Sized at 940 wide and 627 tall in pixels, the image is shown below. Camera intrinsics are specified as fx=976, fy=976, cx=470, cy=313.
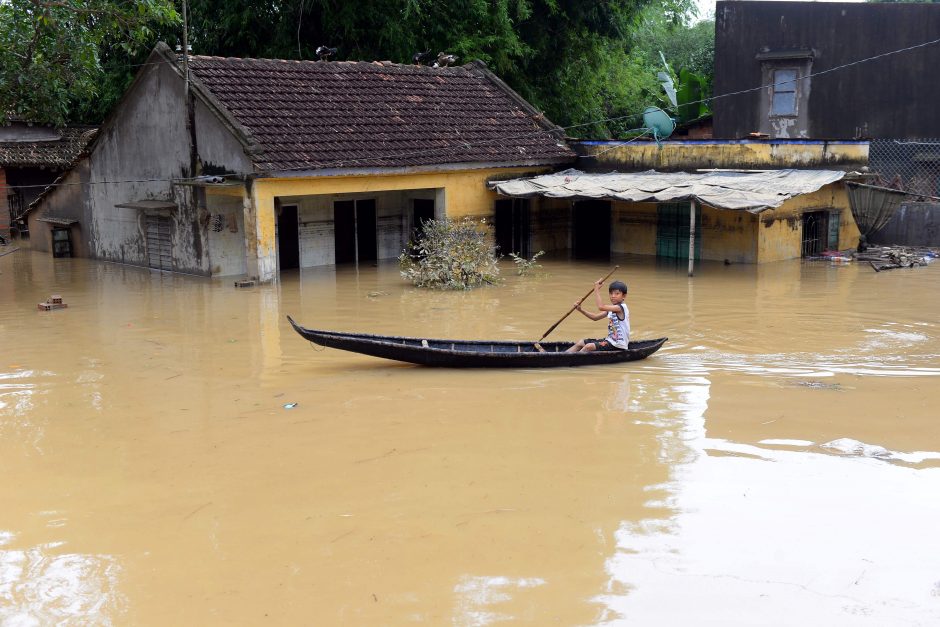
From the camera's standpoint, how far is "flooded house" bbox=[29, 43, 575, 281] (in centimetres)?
1745

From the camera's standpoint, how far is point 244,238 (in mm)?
18609

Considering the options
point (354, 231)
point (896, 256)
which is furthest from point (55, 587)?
point (896, 256)

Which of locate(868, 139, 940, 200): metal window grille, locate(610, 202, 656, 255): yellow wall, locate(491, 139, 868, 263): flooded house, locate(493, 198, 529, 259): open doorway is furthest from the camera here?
locate(868, 139, 940, 200): metal window grille

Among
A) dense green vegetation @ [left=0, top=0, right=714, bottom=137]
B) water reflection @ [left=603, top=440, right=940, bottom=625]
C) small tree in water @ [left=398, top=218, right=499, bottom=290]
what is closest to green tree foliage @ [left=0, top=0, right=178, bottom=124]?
dense green vegetation @ [left=0, top=0, right=714, bottom=137]

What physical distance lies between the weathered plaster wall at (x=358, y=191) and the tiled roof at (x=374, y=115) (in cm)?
35

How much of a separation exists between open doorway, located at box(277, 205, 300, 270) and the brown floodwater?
5.78 meters

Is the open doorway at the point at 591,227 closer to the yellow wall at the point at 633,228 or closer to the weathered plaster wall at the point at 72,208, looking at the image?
the yellow wall at the point at 633,228

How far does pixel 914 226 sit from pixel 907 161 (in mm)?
2051

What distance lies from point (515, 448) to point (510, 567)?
221cm

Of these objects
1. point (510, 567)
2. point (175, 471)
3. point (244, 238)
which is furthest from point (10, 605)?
point (244, 238)

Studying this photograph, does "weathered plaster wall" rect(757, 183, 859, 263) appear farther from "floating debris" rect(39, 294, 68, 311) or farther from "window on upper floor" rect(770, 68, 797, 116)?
"floating debris" rect(39, 294, 68, 311)

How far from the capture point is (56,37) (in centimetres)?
1600

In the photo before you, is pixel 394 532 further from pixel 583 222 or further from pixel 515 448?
pixel 583 222

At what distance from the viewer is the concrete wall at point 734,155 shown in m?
18.7
